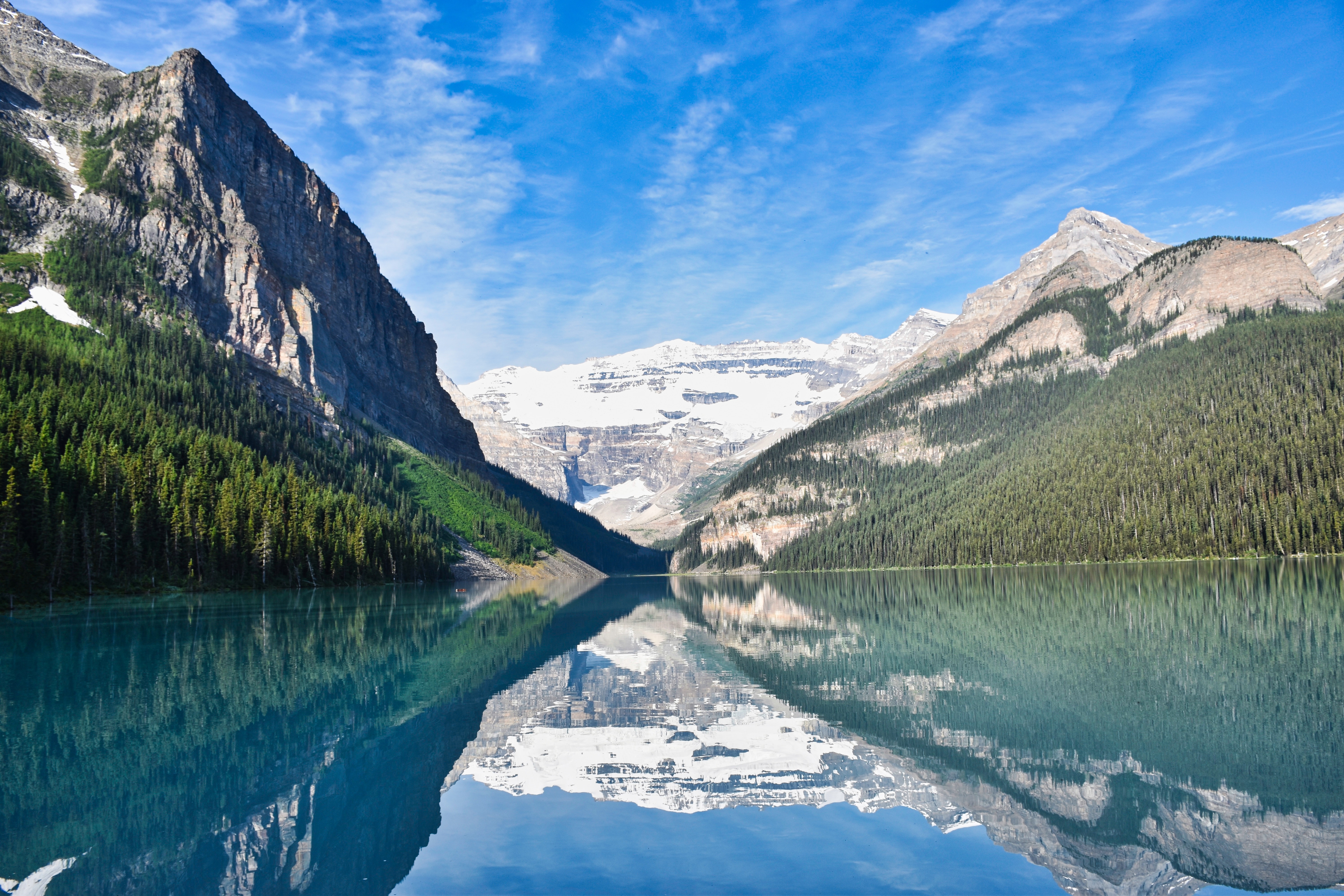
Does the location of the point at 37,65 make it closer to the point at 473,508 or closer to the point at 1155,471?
the point at 473,508

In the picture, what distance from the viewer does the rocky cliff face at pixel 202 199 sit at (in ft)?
479

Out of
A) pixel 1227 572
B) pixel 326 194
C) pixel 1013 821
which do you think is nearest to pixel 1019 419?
pixel 1227 572

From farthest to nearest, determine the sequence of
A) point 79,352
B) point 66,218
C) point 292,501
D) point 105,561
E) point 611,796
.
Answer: point 66,218, point 79,352, point 292,501, point 105,561, point 611,796

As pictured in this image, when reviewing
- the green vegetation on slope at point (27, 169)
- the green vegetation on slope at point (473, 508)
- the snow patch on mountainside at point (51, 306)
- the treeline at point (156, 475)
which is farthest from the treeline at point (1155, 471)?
the green vegetation on slope at point (27, 169)

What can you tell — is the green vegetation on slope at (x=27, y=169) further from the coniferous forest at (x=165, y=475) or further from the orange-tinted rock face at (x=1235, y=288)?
the orange-tinted rock face at (x=1235, y=288)

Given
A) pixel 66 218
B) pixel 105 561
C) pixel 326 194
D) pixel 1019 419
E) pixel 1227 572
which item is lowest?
pixel 1227 572

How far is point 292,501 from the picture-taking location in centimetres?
9044

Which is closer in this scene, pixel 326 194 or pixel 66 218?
pixel 66 218

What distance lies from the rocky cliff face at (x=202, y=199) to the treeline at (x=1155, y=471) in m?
121

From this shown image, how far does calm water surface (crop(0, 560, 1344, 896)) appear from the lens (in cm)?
1123

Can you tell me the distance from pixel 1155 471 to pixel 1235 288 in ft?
325

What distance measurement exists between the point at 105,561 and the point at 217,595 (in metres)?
9.28

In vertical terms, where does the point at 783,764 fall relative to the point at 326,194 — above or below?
below

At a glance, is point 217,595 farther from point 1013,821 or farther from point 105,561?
point 1013,821
